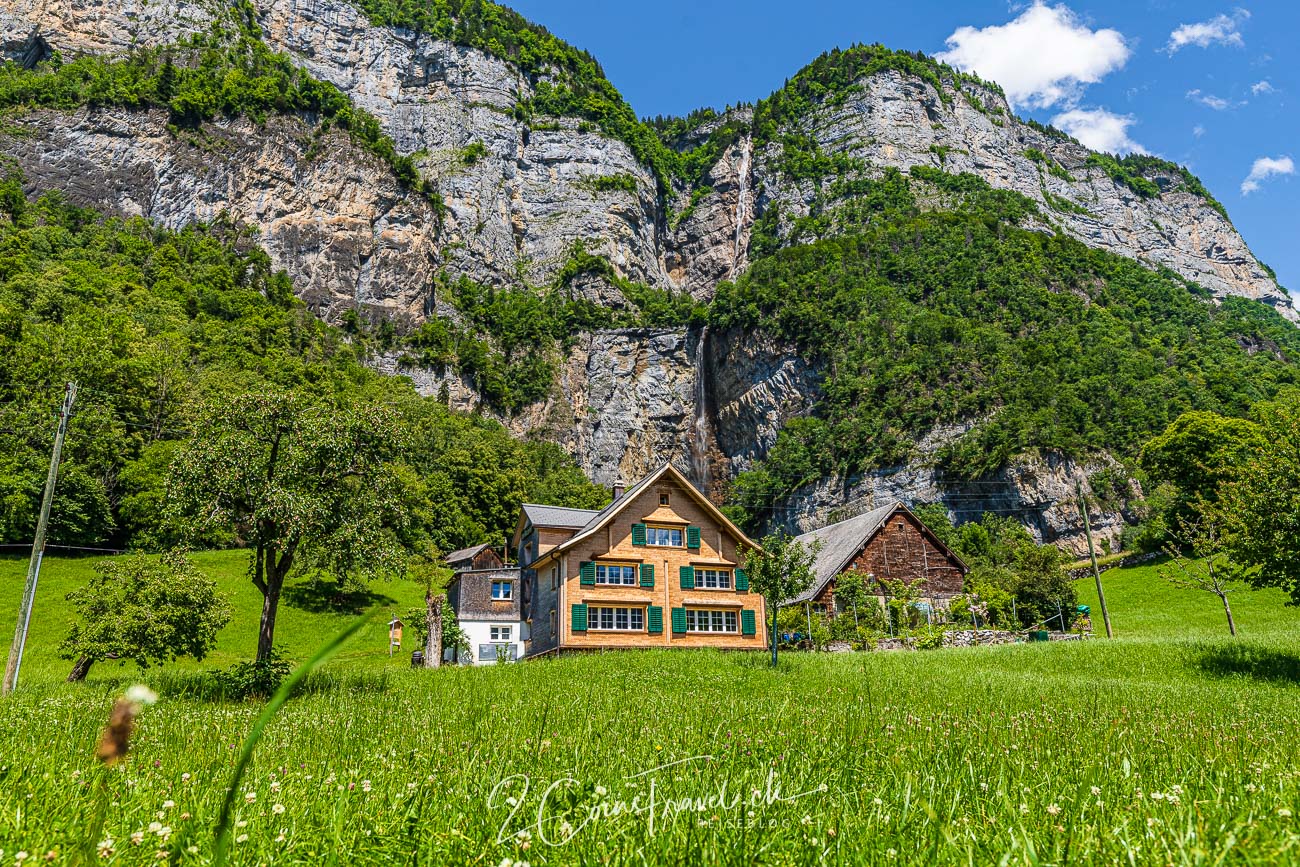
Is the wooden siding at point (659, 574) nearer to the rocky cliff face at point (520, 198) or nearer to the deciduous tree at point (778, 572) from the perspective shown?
the deciduous tree at point (778, 572)

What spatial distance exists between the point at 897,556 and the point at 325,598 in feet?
132

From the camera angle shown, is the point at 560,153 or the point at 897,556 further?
the point at 560,153

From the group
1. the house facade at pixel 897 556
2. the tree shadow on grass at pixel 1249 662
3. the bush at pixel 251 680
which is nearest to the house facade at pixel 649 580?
the house facade at pixel 897 556

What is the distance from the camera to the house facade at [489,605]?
51.6 metres

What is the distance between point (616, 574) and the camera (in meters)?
39.4

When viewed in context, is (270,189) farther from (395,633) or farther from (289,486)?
(289,486)

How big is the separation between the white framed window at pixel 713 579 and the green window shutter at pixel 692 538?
1257mm

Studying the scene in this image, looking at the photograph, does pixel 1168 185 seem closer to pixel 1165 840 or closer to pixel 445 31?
pixel 445 31

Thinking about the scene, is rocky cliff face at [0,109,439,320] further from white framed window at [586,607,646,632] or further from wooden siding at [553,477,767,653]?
white framed window at [586,607,646,632]

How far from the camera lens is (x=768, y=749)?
6.26 m

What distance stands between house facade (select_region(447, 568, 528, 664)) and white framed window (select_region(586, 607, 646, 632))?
13.6 meters

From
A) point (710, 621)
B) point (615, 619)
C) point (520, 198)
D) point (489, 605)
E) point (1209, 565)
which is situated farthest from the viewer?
point (520, 198)

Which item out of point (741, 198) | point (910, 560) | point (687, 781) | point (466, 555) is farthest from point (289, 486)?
point (741, 198)

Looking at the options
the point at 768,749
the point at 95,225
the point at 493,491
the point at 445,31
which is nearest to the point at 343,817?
the point at 768,749
